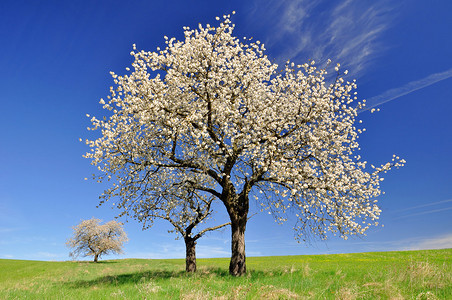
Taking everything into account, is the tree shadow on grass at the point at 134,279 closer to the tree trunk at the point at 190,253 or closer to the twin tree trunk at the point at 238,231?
the twin tree trunk at the point at 238,231

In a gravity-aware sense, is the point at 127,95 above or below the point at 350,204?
above

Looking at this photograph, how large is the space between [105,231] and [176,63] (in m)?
60.4

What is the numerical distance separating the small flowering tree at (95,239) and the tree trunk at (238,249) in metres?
56.0

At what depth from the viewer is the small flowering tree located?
65438mm

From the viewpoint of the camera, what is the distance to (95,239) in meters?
66.4

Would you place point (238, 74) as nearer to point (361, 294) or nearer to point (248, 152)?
point (248, 152)

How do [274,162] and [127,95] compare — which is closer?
[274,162]

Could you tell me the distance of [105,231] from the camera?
2665 inches

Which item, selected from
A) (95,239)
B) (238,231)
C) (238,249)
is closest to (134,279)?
(238,249)

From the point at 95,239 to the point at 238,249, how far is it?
57709 millimetres

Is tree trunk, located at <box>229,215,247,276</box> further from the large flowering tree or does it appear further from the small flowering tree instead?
the small flowering tree

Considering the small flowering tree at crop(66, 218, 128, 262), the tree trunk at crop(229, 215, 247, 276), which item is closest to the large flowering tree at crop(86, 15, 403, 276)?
the tree trunk at crop(229, 215, 247, 276)

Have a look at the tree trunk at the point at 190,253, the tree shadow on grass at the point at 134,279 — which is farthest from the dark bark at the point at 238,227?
the tree trunk at the point at 190,253

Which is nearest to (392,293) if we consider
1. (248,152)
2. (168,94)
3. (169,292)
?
(169,292)
